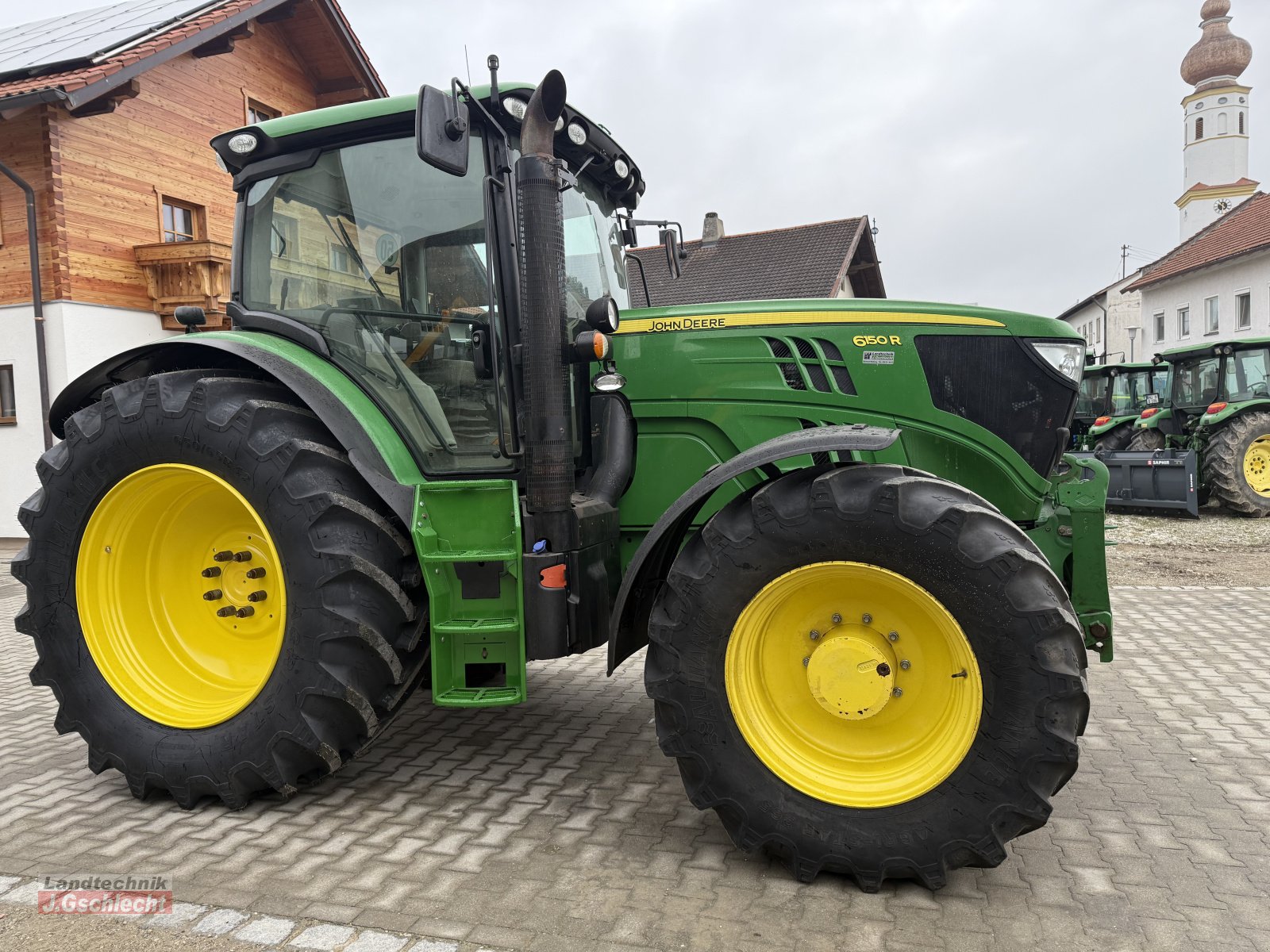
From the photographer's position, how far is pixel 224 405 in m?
3.07

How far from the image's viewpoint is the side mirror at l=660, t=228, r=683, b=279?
13.1 ft

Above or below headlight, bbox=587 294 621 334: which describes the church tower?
above

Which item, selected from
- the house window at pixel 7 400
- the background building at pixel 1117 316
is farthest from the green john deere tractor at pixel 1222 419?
the background building at pixel 1117 316

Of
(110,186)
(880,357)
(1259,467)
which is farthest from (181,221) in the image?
(1259,467)

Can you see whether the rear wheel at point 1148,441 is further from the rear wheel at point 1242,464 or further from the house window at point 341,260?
the house window at point 341,260

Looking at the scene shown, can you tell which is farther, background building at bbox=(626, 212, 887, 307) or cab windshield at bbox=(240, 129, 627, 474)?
background building at bbox=(626, 212, 887, 307)

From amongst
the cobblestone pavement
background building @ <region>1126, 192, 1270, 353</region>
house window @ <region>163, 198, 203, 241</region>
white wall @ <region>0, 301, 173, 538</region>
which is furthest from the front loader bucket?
background building @ <region>1126, 192, 1270, 353</region>

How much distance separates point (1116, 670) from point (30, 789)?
203 inches

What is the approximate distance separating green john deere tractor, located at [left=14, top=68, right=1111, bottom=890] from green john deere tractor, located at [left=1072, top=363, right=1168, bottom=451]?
43.0 ft

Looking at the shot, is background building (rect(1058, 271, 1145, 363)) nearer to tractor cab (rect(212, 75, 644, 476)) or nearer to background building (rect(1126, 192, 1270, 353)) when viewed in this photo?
background building (rect(1126, 192, 1270, 353))

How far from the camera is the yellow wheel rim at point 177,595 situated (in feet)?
10.7

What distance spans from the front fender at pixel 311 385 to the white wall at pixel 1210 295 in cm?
2537

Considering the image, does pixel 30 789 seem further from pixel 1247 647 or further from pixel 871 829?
pixel 1247 647

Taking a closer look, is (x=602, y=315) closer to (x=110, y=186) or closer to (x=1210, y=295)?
(x=110, y=186)
